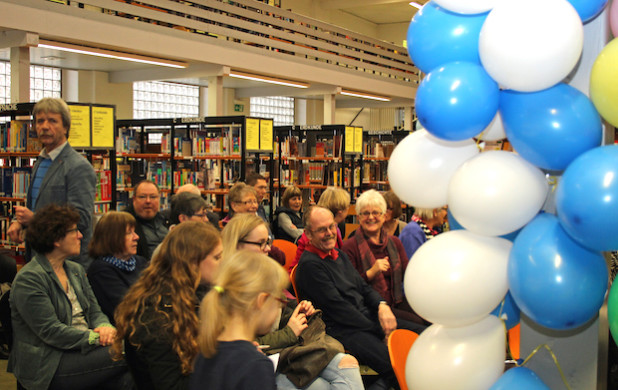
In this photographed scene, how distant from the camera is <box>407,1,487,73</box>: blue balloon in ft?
5.81

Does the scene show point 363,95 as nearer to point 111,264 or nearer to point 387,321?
point 387,321

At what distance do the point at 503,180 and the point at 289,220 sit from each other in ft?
17.5

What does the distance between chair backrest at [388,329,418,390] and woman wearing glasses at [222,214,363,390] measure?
1.12 feet

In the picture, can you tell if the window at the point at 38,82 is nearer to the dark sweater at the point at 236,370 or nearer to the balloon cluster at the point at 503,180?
the dark sweater at the point at 236,370

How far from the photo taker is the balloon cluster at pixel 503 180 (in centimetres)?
149

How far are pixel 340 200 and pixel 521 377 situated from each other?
3.98 meters

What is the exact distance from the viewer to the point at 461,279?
1648mm

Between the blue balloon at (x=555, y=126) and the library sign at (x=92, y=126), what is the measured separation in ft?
19.2

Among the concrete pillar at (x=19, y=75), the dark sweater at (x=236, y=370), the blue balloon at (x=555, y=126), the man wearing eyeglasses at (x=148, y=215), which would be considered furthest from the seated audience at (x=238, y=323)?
the concrete pillar at (x=19, y=75)

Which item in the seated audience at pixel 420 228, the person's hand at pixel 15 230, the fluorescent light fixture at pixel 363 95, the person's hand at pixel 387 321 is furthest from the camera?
the fluorescent light fixture at pixel 363 95

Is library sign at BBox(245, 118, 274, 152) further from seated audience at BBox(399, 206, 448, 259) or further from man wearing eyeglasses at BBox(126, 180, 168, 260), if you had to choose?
man wearing eyeglasses at BBox(126, 180, 168, 260)

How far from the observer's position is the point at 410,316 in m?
4.22

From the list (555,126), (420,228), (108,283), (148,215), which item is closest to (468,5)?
(555,126)

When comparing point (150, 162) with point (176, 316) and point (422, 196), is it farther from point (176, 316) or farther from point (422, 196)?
point (422, 196)
